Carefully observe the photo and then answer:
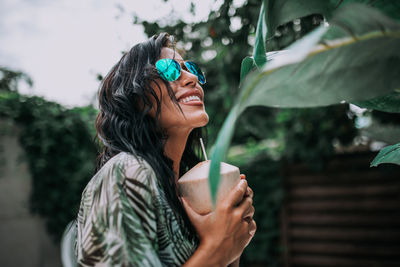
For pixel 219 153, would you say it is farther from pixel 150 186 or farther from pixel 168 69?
pixel 168 69

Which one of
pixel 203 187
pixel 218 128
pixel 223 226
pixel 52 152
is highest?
pixel 203 187

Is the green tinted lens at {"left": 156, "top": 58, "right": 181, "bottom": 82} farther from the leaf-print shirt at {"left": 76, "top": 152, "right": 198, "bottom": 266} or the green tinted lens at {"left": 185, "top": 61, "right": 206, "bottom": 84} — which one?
the leaf-print shirt at {"left": 76, "top": 152, "right": 198, "bottom": 266}

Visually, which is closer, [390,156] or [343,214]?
[390,156]

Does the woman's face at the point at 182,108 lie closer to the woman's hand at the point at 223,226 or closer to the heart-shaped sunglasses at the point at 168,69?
the heart-shaped sunglasses at the point at 168,69

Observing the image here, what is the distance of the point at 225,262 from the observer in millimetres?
942

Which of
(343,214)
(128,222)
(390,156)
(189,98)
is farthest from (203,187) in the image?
(343,214)

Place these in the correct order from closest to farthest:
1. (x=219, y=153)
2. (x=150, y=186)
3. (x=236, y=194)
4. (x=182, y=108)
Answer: (x=219, y=153) < (x=150, y=186) < (x=236, y=194) < (x=182, y=108)

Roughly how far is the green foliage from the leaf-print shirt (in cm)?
407

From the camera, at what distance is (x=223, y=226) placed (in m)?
0.93

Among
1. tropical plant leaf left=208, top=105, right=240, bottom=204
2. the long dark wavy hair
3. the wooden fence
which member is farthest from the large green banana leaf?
the wooden fence

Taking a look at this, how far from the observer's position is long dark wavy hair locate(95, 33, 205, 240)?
3.39 ft

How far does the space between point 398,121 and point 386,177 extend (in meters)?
0.98

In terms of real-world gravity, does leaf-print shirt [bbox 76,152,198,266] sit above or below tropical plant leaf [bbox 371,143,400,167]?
above

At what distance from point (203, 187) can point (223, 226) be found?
0.13m
